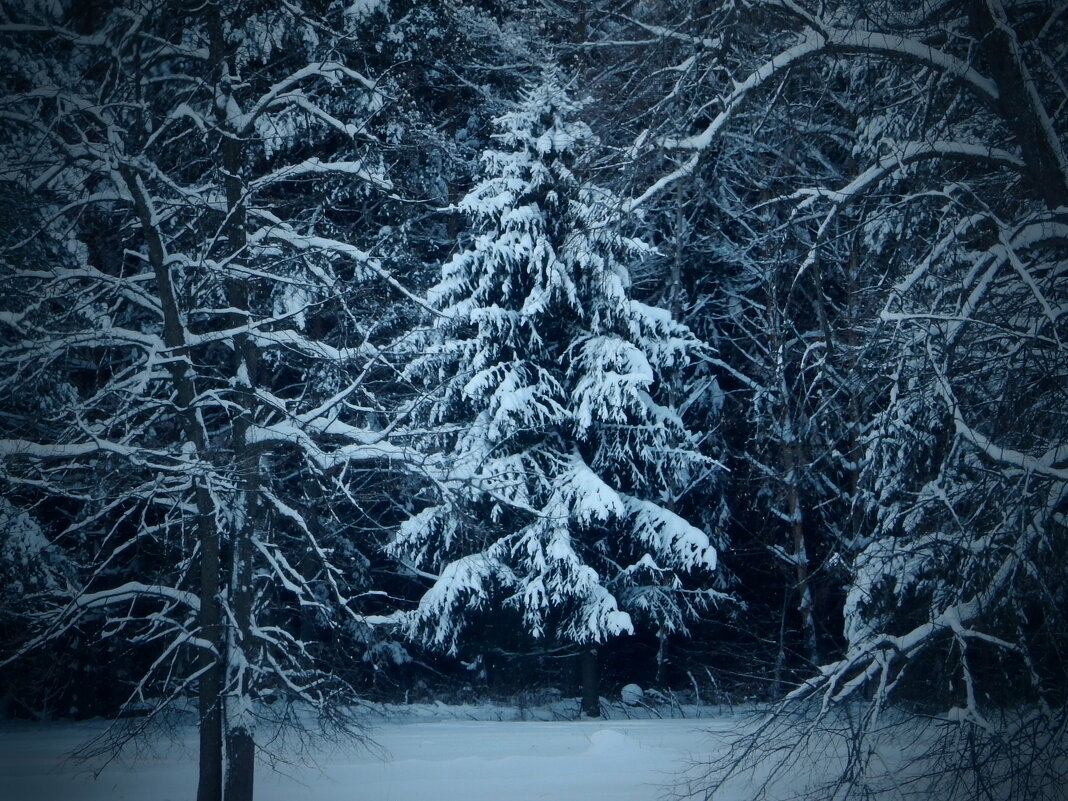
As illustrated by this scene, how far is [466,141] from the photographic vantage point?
18281 millimetres

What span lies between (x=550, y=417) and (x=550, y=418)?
0.15 metres

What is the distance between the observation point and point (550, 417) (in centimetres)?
1451

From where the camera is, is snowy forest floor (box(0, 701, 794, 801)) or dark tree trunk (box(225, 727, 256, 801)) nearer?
dark tree trunk (box(225, 727, 256, 801))

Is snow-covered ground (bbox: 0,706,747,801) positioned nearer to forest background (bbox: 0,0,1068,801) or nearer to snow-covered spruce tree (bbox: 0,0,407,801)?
forest background (bbox: 0,0,1068,801)

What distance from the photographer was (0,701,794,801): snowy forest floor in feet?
30.2

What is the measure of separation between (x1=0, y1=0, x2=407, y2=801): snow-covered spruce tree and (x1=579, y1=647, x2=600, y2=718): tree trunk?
6.82 metres

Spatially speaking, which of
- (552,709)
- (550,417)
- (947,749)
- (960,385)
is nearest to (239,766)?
(947,749)

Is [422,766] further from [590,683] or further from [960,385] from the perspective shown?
[960,385]

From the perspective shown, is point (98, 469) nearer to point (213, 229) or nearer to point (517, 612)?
point (213, 229)

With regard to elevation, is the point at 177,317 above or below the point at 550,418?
below

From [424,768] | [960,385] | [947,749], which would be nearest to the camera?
[947,749]

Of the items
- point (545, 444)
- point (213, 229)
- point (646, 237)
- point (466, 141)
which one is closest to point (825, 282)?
point (646, 237)

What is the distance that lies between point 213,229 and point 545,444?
7079 mm

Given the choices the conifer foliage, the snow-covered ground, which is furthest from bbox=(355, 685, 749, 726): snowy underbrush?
the snow-covered ground
